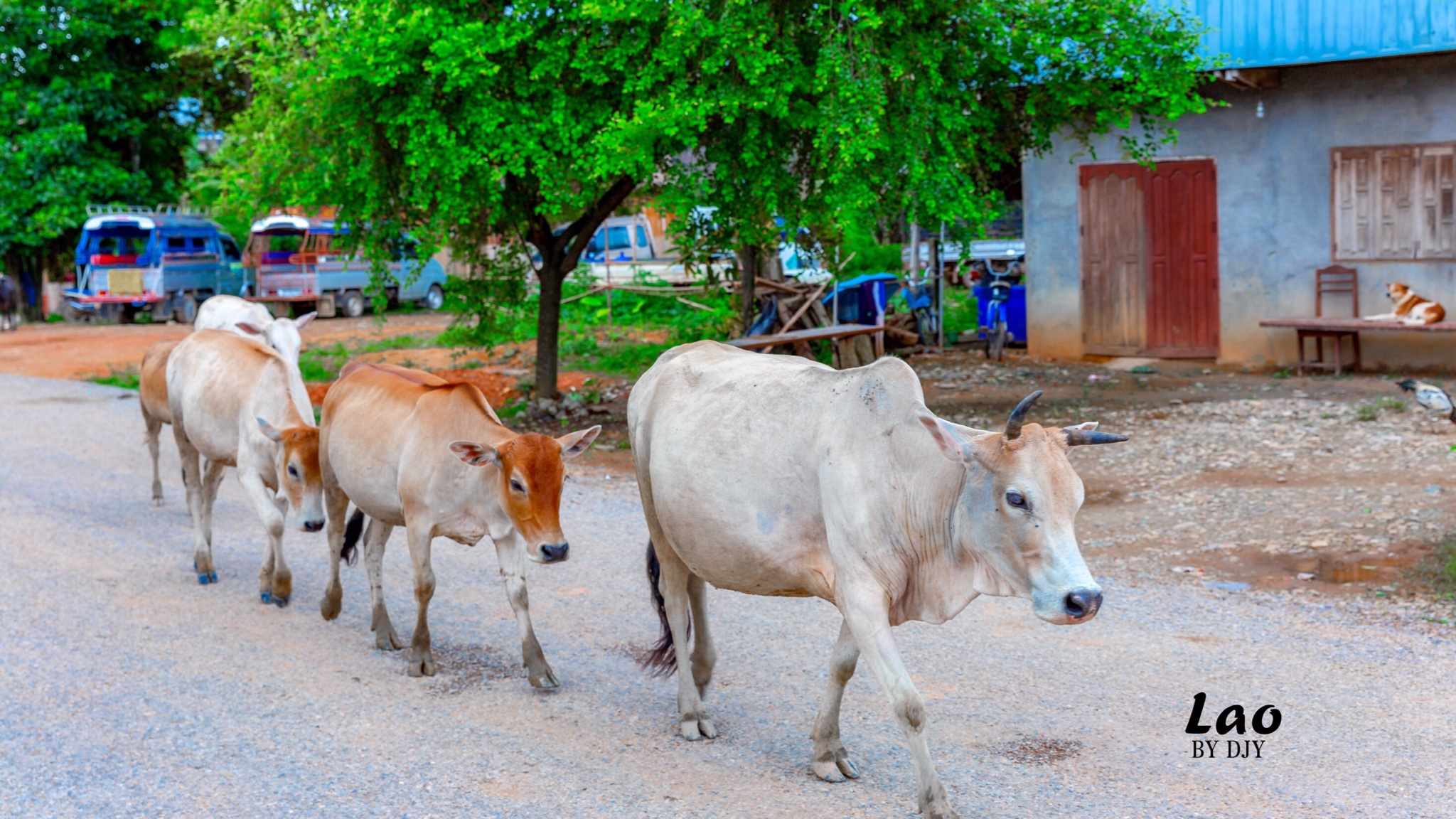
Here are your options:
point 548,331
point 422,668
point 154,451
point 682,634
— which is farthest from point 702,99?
point 682,634

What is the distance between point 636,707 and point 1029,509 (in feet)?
7.16

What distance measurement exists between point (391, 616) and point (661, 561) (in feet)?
7.02

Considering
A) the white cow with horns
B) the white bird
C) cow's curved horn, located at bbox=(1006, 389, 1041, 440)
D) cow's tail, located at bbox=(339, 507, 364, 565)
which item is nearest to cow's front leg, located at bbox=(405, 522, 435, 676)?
cow's tail, located at bbox=(339, 507, 364, 565)

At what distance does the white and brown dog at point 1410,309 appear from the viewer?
14.3m

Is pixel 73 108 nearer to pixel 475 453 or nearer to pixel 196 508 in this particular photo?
pixel 196 508

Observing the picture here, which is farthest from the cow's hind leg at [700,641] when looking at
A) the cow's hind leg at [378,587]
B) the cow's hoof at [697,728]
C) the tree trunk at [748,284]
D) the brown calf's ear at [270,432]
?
the tree trunk at [748,284]

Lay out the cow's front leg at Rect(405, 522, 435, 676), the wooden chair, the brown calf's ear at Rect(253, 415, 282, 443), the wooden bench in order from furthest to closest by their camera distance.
A: 1. the wooden chair
2. the wooden bench
3. the brown calf's ear at Rect(253, 415, 282, 443)
4. the cow's front leg at Rect(405, 522, 435, 676)

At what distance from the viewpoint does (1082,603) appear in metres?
4.07

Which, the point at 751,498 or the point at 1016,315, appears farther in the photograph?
the point at 1016,315

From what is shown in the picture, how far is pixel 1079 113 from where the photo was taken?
12.9 metres

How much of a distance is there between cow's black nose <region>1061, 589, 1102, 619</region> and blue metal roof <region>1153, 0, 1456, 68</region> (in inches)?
434

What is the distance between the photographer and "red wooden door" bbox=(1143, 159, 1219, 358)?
1616 cm

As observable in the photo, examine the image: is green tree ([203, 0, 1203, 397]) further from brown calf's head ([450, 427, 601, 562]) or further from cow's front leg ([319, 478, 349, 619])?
brown calf's head ([450, 427, 601, 562])

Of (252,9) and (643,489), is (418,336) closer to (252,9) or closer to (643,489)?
(252,9)
